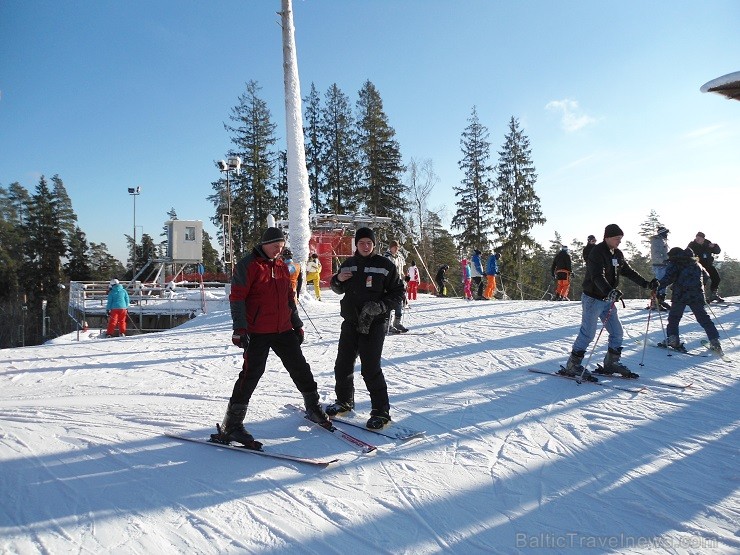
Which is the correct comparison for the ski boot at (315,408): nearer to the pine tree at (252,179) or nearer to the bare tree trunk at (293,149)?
the bare tree trunk at (293,149)

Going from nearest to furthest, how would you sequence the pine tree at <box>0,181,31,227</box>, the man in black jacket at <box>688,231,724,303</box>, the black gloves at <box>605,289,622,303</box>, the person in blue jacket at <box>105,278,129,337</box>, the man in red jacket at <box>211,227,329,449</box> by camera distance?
the man in red jacket at <box>211,227,329,449</box>
the black gloves at <box>605,289,622,303</box>
the man in black jacket at <box>688,231,724,303</box>
the person in blue jacket at <box>105,278,129,337</box>
the pine tree at <box>0,181,31,227</box>

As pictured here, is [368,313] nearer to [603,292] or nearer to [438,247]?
[603,292]

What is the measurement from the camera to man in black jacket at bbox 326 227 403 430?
4.05 metres

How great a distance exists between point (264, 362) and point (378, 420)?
3.91ft

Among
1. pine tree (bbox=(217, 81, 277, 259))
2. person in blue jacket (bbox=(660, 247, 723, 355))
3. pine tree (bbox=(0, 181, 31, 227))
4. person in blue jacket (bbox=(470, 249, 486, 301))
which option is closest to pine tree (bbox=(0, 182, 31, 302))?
pine tree (bbox=(0, 181, 31, 227))

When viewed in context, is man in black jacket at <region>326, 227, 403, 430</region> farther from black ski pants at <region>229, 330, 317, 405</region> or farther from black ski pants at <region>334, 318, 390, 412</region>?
black ski pants at <region>229, 330, 317, 405</region>

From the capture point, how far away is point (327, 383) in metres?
5.78

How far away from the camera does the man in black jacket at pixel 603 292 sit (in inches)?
224

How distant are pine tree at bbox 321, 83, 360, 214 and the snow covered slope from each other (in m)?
32.4

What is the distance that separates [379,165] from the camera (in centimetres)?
3678

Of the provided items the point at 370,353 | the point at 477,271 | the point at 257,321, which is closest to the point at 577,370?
the point at 370,353

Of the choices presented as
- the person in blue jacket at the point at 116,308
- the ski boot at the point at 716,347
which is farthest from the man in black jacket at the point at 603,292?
the person in blue jacket at the point at 116,308

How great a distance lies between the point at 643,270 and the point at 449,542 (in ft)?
223

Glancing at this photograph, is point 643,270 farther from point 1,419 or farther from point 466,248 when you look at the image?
point 1,419
